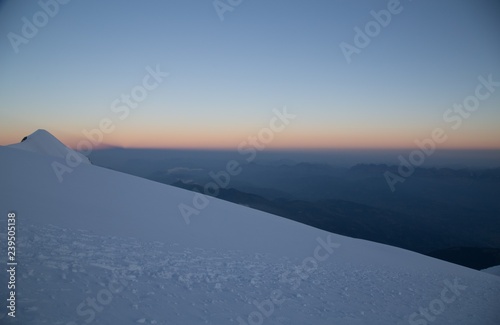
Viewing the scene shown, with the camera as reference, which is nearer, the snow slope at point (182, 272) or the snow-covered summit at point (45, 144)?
the snow slope at point (182, 272)

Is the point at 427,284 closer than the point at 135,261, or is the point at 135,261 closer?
the point at 135,261

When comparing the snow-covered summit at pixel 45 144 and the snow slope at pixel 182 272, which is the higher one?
the snow-covered summit at pixel 45 144

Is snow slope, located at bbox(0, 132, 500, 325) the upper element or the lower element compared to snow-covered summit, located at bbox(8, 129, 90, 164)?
lower

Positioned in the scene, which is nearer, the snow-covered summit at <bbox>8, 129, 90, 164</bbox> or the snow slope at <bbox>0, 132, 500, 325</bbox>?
the snow slope at <bbox>0, 132, 500, 325</bbox>

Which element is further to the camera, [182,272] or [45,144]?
[45,144]

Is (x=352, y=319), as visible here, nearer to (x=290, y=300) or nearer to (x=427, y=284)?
(x=290, y=300)

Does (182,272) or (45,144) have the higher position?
(45,144)

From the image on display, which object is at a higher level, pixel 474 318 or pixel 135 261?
pixel 135 261

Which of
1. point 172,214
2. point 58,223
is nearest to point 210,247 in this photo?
point 172,214
